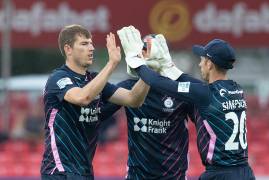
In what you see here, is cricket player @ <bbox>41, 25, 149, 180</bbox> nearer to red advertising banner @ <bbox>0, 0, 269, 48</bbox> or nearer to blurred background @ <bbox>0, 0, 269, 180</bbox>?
blurred background @ <bbox>0, 0, 269, 180</bbox>

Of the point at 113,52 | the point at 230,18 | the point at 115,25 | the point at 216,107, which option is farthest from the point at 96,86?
the point at 230,18

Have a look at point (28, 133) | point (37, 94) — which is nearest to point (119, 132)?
point (28, 133)

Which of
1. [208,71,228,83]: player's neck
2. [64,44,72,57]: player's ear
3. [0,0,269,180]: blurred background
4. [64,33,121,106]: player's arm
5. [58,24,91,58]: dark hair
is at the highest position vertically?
[0,0,269,180]: blurred background

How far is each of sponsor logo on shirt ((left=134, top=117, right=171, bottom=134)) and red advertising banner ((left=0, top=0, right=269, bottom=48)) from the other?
5664 mm

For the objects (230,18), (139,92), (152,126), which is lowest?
(152,126)

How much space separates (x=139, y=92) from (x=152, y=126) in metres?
0.44

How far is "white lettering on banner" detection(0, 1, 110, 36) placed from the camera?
13.7 metres

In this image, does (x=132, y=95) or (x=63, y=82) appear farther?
(x=132, y=95)

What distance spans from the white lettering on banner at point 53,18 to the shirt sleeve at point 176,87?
→ 20.8ft

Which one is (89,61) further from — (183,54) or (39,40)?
(183,54)

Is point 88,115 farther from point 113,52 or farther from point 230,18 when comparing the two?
point 230,18

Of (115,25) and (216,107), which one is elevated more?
(115,25)

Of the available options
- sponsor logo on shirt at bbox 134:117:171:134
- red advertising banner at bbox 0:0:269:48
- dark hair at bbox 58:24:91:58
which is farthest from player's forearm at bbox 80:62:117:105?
red advertising banner at bbox 0:0:269:48

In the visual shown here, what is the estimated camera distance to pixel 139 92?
302 inches
